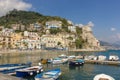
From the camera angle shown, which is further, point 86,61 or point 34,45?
point 34,45

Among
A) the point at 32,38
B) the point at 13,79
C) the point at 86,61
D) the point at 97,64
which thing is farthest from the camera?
the point at 32,38

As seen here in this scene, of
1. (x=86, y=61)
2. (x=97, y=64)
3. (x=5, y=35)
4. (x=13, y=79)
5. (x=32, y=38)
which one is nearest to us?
(x=13, y=79)

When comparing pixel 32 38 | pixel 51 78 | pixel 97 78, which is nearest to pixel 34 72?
pixel 51 78

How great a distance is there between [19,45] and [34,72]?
137691 mm

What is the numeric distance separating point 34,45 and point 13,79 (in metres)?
171

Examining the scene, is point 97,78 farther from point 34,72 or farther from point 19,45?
point 19,45

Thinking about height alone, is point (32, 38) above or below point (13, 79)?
above

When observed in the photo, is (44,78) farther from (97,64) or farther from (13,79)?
(97,64)

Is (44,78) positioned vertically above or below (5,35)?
below

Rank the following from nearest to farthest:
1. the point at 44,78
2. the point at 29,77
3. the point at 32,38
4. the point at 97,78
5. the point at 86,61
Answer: the point at 97,78
the point at 44,78
the point at 29,77
the point at 86,61
the point at 32,38

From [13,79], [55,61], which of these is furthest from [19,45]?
[13,79]

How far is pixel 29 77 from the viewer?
140ft

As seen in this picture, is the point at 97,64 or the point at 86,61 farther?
the point at 86,61

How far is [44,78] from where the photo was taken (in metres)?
35.8
